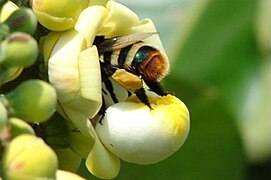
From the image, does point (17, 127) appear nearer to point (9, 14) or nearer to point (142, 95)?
point (9, 14)

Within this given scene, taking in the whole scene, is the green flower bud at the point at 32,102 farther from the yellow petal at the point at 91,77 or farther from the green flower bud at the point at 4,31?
the yellow petal at the point at 91,77

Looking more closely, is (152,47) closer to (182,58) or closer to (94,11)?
(94,11)

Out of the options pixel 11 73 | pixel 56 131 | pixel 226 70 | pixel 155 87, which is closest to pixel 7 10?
pixel 11 73

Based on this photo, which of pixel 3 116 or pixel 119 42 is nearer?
pixel 3 116

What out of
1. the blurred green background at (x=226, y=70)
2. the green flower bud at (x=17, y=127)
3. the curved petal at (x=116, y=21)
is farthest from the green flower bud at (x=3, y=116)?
the blurred green background at (x=226, y=70)

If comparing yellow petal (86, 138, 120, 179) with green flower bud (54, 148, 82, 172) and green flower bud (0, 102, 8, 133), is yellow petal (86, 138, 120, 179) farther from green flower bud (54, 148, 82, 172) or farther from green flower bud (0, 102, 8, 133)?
green flower bud (0, 102, 8, 133)
